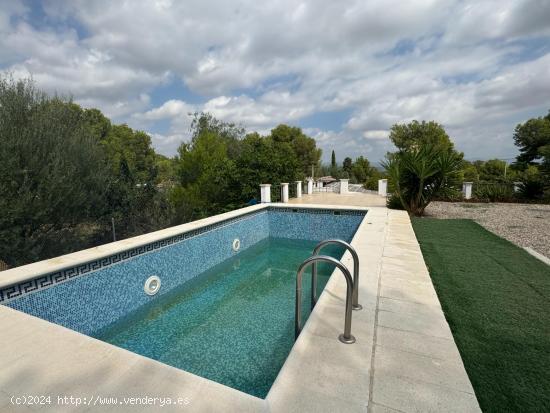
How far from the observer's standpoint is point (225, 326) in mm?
4250

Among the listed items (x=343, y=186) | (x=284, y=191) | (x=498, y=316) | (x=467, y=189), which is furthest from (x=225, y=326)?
(x=343, y=186)

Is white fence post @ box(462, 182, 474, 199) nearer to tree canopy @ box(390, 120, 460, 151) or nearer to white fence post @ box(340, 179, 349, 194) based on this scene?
white fence post @ box(340, 179, 349, 194)

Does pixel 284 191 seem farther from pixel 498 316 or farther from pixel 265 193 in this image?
pixel 498 316

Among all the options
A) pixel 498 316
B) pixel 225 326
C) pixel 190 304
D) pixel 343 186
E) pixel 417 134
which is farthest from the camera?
pixel 417 134

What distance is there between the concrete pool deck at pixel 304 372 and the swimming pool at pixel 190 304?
3.17ft

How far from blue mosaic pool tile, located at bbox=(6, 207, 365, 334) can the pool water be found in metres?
0.23

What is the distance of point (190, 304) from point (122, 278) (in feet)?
4.10

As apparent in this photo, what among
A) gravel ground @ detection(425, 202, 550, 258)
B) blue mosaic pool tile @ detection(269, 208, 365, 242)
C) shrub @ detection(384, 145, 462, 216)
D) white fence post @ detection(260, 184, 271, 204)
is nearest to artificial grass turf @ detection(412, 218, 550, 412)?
gravel ground @ detection(425, 202, 550, 258)

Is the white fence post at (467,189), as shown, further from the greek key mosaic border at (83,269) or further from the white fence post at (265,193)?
the greek key mosaic border at (83,269)

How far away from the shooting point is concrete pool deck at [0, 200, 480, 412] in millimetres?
1824

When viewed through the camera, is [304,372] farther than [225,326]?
No

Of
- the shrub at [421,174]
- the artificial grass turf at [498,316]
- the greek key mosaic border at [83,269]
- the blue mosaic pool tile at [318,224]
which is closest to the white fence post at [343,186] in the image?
the shrub at [421,174]

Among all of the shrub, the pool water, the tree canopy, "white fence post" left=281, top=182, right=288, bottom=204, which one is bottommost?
the pool water

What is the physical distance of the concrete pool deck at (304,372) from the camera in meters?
1.82
